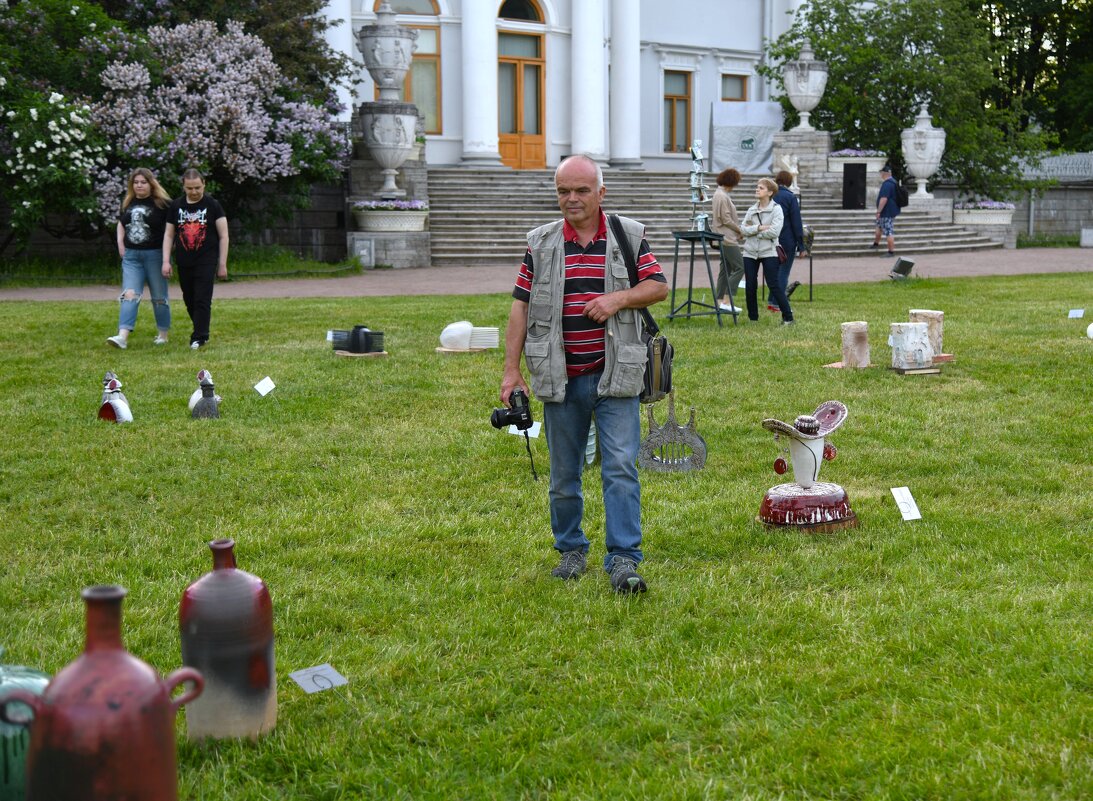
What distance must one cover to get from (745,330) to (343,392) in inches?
204

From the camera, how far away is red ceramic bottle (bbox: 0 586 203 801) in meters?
2.57

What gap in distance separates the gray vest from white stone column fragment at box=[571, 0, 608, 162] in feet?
89.1

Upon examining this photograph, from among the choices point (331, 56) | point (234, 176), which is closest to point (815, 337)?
point (234, 176)

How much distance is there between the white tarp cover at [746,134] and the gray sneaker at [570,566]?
28.8m

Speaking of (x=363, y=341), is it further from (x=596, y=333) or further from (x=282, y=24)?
(x=282, y=24)

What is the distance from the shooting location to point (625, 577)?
511 centimetres

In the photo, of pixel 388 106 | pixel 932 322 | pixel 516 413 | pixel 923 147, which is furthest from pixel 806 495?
pixel 923 147

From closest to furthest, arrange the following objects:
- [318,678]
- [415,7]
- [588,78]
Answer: [318,678] < [415,7] < [588,78]

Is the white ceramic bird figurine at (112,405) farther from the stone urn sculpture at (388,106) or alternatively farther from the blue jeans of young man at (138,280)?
the stone urn sculpture at (388,106)

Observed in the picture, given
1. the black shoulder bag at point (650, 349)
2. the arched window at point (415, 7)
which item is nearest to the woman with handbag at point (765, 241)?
the black shoulder bag at point (650, 349)

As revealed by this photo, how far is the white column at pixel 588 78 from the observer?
3194 cm

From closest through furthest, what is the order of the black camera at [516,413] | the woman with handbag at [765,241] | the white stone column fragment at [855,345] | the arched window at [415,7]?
1. the black camera at [516,413]
2. the white stone column fragment at [855,345]
3. the woman with handbag at [765,241]
4. the arched window at [415,7]

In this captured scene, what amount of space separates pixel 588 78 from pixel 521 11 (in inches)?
102

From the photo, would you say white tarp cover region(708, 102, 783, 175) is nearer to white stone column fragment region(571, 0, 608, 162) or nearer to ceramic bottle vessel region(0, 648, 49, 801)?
white stone column fragment region(571, 0, 608, 162)
